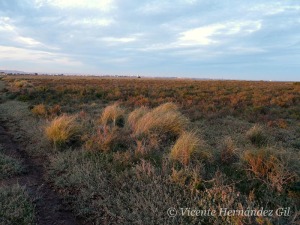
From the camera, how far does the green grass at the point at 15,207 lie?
150 inches

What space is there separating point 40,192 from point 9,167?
1429 mm

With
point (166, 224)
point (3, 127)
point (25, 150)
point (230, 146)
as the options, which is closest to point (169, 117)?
point (230, 146)

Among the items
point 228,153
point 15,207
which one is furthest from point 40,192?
Result: point 228,153

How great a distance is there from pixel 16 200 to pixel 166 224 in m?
2.44

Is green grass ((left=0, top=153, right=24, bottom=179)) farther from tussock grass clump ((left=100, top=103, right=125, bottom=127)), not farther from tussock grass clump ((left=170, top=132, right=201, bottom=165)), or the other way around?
tussock grass clump ((left=100, top=103, right=125, bottom=127))

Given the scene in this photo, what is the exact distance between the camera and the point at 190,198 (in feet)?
13.3

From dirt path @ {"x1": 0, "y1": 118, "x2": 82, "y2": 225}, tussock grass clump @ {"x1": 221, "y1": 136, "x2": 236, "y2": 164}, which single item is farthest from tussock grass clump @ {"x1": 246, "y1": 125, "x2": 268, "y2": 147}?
dirt path @ {"x1": 0, "y1": 118, "x2": 82, "y2": 225}

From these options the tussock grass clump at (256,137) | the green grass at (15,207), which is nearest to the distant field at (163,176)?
the tussock grass clump at (256,137)

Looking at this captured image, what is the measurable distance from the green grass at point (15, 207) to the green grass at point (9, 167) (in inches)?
35.8

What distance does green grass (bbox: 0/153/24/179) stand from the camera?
550 centimetres

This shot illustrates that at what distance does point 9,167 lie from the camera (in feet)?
18.9

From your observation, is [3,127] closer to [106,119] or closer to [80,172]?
[106,119]

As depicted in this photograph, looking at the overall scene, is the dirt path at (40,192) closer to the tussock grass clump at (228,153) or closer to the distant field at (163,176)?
the distant field at (163,176)

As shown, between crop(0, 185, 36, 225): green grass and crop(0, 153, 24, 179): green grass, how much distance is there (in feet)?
2.99
